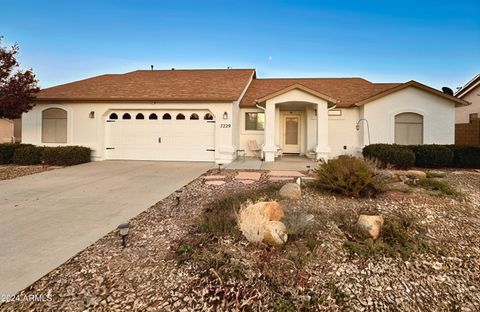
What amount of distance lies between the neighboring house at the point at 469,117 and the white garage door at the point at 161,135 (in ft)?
46.7

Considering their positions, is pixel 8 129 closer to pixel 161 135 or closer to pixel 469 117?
pixel 161 135

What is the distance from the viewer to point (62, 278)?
2.97 meters

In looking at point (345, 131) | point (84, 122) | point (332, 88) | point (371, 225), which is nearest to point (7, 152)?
point (84, 122)

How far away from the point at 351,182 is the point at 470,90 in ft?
59.2

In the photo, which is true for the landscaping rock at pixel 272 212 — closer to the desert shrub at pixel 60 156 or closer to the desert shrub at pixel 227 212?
the desert shrub at pixel 227 212

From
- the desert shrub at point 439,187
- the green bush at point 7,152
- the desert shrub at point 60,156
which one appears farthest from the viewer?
the green bush at point 7,152

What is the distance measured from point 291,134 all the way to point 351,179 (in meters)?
9.54

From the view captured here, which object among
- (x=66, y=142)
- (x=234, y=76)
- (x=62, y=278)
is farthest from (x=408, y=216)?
(x=66, y=142)

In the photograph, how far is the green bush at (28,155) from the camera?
11.4 metres

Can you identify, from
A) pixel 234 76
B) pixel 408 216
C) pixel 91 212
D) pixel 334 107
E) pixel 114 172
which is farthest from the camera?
pixel 234 76

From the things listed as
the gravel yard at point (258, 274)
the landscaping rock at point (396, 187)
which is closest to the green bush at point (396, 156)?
the landscaping rock at point (396, 187)

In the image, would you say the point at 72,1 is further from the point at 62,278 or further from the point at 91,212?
the point at 62,278

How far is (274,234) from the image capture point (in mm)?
3664

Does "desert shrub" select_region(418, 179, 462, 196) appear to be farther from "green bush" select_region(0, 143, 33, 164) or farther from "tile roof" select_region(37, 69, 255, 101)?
"green bush" select_region(0, 143, 33, 164)
